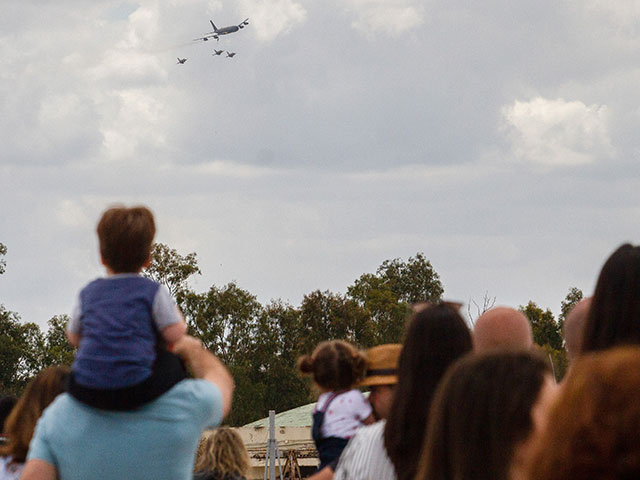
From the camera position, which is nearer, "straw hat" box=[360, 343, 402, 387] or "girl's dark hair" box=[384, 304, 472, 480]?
"girl's dark hair" box=[384, 304, 472, 480]

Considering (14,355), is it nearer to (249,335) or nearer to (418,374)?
(249,335)

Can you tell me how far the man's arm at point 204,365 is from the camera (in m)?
4.40

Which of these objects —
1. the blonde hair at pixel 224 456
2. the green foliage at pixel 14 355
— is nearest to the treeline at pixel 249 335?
the green foliage at pixel 14 355

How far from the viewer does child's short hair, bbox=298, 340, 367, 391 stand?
6.25 metres

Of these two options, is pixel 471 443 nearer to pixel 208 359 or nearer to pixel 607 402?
pixel 607 402

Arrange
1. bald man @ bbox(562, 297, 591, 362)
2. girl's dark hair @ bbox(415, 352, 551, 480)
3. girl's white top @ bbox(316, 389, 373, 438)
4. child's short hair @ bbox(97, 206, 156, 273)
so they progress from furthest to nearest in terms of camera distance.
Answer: girl's white top @ bbox(316, 389, 373, 438) < bald man @ bbox(562, 297, 591, 362) < child's short hair @ bbox(97, 206, 156, 273) < girl's dark hair @ bbox(415, 352, 551, 480)

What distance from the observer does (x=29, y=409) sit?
5117 mm

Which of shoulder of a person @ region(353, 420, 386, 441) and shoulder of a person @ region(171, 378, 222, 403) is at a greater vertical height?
shoulder of a person @ region(171, 378, 222, 403)

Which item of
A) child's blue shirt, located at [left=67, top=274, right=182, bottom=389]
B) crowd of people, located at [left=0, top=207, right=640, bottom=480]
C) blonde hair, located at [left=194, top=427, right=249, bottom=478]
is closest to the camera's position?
crowd of people, located at [left=0, top=207, right=640, bottom=480]

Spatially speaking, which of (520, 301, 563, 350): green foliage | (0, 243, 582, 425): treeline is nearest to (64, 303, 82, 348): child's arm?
(0, 243, 582, 425): treeline

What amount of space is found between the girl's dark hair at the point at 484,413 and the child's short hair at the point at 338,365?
327cm

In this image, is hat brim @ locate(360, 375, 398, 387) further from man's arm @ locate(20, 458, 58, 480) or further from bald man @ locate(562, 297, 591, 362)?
man's arm @ locate(20, 458, 58, 480)

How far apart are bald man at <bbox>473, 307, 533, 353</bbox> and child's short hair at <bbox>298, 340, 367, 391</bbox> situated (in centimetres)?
73

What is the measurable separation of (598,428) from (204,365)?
263 cm
